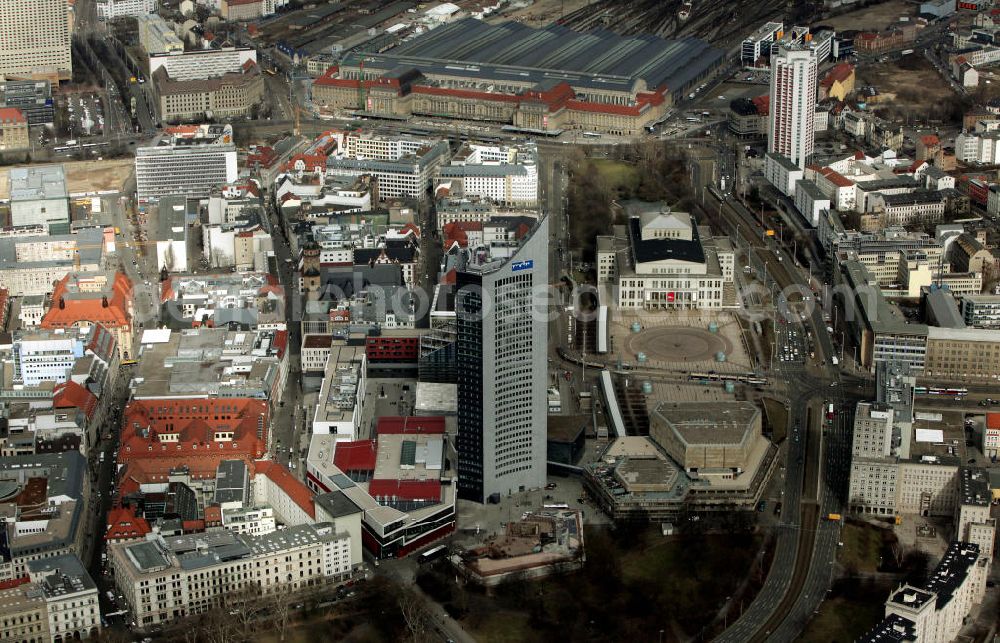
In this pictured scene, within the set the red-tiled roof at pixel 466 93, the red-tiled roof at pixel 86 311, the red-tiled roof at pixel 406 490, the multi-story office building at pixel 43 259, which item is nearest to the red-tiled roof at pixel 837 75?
the red-tiled roof at pixel 466 93

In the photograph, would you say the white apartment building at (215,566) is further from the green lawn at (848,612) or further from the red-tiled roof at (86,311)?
the red-tiled roof at (86,311)

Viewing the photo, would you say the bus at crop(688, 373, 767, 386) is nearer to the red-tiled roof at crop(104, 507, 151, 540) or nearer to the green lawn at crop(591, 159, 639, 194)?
the green lawn at crop(591, 159, 639, 194)

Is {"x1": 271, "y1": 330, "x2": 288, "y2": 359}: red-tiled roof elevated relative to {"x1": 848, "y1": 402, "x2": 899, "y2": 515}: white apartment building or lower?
elevated

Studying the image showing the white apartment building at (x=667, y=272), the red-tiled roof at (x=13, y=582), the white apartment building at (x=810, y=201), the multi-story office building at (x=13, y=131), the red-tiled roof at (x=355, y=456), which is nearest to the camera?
the red-tiled roof at (x=13, y=582)

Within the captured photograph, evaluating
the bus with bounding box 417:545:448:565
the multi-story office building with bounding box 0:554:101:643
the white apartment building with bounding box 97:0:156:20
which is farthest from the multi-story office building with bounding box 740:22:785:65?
the multi-story office building with bounding box 0:554:101:643

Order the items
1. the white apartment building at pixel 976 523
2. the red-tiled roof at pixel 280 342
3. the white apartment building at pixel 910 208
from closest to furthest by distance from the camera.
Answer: the white apartment building at pixel 976 523 < the red-tiled roof at pixel 280 342 < the white apartment building at pixel 910 208

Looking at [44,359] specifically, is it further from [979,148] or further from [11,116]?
[979,148]
